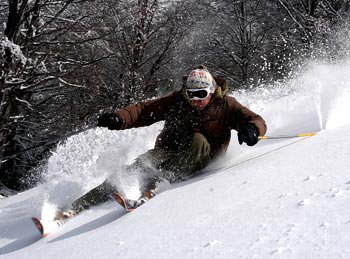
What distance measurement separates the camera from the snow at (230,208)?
220cm

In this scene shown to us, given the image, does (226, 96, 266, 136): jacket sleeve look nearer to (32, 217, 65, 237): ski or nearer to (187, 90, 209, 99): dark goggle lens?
(187, 90, 209, 99): dark goggle lens

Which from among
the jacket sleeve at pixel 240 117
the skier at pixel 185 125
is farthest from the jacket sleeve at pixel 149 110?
the jacket sleeve at pixel 240 117

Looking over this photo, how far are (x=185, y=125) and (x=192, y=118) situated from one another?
3.9 inches

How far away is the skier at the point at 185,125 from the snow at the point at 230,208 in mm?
143

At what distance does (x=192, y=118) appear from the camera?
14.7 ft

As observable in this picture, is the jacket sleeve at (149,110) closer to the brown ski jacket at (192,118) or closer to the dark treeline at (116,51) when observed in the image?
the brown ski jacket at (192,118)

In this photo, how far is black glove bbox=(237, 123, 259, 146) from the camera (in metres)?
3.89

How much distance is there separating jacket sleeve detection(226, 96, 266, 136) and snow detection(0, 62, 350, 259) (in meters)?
0.30

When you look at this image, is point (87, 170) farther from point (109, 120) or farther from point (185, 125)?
point (185, 125)

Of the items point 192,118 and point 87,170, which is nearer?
point 192,118

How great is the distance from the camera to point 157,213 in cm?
320

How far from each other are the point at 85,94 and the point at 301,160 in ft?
34.5

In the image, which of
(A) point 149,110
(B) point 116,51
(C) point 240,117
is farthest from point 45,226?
(B) point 116,51

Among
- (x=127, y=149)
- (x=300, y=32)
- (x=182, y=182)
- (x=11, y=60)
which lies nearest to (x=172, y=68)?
(x=300, y=32)
